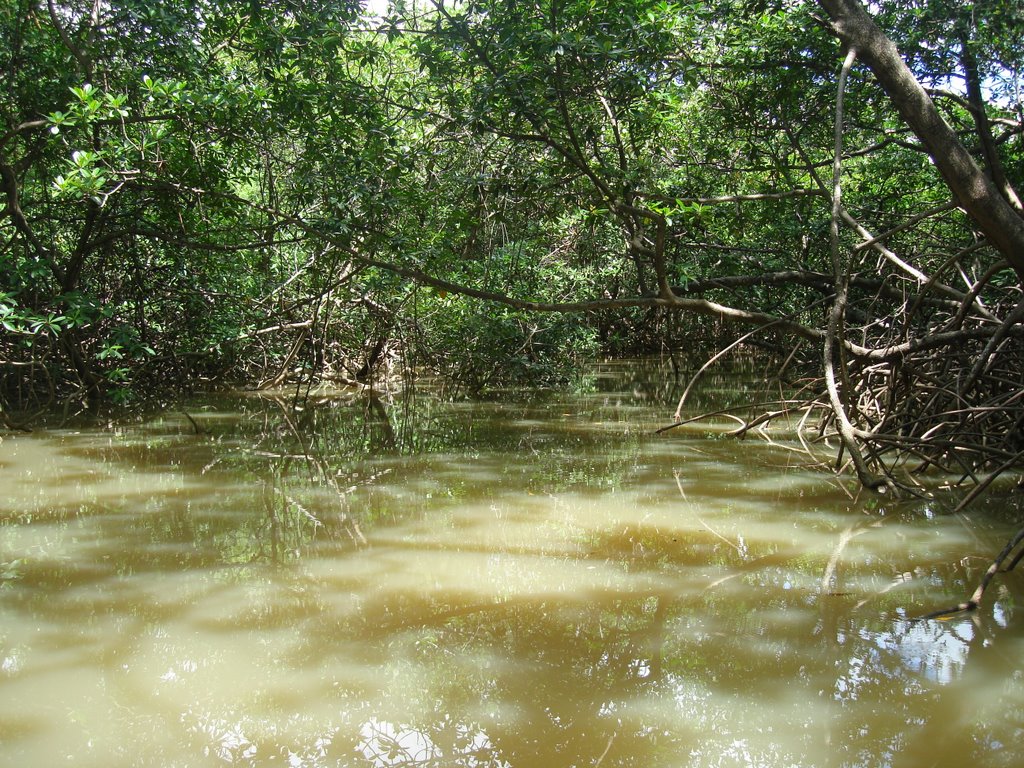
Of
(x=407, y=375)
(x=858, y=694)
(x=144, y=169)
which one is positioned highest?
(x=144, y=169)

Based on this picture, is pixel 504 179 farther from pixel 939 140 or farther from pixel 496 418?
pixel 939 140

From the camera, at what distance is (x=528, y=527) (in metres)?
3.33

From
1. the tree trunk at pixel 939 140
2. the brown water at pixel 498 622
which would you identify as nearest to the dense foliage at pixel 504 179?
the tree trunk at pixel 939 140

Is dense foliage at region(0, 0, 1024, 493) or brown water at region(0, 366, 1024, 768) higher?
dense foliage at region(0, 0, 1024, 493)

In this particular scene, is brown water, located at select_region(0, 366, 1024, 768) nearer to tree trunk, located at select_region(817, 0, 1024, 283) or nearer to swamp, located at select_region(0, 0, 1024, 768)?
swamp, located at select_region(0, 0, 1024, 768)

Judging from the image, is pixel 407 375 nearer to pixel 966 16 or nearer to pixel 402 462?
pixel 402 462

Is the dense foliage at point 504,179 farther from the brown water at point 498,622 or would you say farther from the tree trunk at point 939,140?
the brown water at point 498,622

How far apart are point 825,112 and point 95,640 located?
551cm

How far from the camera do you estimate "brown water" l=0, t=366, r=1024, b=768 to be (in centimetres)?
171

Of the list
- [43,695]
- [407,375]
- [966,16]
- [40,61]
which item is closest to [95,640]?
[43,695]

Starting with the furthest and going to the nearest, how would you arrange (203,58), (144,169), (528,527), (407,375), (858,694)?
(407,375), (203,58), (144,169), (528,527), (858,694)

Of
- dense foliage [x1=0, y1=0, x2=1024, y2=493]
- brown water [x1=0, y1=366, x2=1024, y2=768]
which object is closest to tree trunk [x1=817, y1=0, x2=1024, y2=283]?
dense foliage [x1=0, y1=0, x2=1024, y2=493]

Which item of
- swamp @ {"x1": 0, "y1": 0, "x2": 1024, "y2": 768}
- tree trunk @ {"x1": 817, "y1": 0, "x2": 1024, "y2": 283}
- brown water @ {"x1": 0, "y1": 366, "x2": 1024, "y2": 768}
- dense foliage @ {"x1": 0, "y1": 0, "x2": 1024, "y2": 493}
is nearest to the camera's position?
brown water @ {"x1": 0, "y1": 366, "x2": 1024, "y2": 768}

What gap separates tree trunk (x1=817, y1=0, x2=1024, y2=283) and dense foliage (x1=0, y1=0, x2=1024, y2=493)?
0.01m
